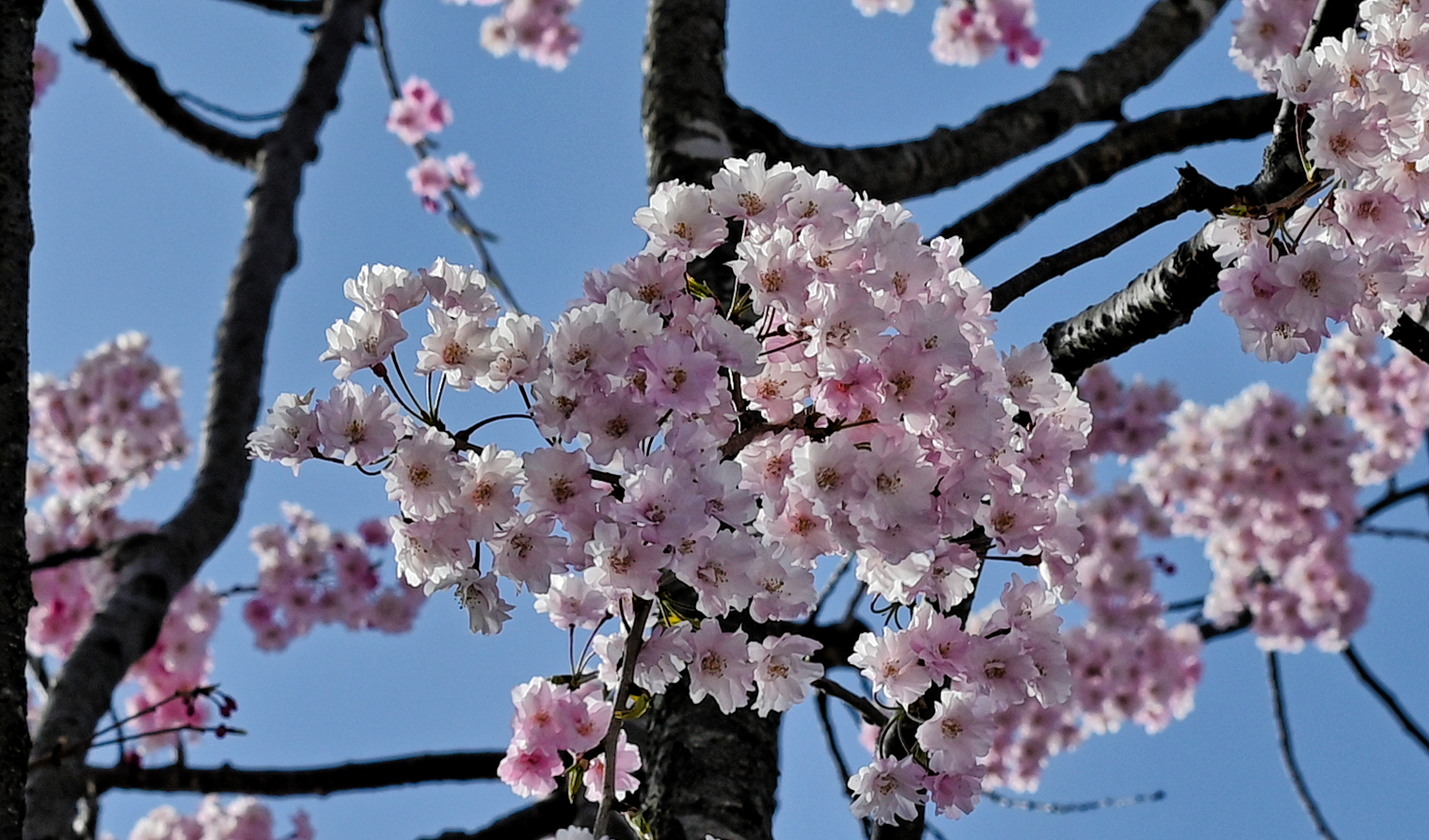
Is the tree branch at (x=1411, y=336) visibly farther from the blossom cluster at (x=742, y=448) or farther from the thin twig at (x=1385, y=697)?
the thin twig at (x=1385, y=697)

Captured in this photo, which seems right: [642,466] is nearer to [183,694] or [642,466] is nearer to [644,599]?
[644,599]

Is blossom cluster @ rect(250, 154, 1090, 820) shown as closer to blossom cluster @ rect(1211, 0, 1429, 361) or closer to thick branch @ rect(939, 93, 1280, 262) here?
blossom cluster @ rect(1211, 0, 1429, 361)

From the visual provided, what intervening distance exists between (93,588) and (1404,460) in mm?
8209

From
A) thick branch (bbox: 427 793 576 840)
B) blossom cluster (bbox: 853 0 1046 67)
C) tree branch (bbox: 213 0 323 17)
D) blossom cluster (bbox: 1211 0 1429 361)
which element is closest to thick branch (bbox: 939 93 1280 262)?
blossom cluster (bbox: 1211 0 1429 361)

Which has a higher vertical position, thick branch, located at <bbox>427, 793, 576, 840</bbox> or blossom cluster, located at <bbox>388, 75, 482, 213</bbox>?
blossom cluster, located at <bbox>388, 75, 482, 213</bbox>

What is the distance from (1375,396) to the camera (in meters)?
7.50

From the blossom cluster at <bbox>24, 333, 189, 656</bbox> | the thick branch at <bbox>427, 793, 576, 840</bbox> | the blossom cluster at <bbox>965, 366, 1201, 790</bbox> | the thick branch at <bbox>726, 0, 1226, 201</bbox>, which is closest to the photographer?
the thick branch at <bbox>726, 0, 1226, 201</bbox>

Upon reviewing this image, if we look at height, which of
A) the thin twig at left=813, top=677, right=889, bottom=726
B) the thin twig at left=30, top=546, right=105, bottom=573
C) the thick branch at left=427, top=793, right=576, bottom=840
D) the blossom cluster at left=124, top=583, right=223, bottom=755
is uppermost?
the blossom cluster at left=124, top=583, right=223, bottom=755

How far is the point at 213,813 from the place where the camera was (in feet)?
22.5

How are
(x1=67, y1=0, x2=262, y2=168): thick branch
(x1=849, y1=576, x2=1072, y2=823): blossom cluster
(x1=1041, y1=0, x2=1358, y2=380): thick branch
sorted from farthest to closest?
1. (x1=67, y1=0, x2=262, y2=168): thick branch
2. (x1=1041, y1=0, x2=1358, y2=380): thick branch
3. (x1=849, y1=576, x2=1072, y2=823): blossom cluster

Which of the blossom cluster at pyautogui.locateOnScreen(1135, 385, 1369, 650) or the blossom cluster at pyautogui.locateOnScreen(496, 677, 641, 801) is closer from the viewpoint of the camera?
the blossom cluster at pyautogui.locateOnScreen(496, 677, 641, 801)

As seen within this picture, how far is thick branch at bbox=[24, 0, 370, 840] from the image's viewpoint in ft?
9.27

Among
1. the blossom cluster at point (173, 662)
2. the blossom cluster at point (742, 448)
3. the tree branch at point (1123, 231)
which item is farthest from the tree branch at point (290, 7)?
the tree branch at point (1123, 231)

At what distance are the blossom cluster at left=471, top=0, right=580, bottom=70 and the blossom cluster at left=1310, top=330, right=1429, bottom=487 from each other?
5477 mm
